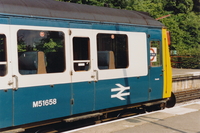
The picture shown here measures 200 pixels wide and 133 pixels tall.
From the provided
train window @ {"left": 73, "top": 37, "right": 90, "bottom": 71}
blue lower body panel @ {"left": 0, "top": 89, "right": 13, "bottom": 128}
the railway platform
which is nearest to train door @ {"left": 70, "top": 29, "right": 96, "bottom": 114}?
train window @ {"left": 73, "top": 37, "right": 90, "bottom": 71}

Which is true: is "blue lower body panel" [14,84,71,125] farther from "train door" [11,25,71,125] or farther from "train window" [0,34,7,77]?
"train window" [0,34,7,77]

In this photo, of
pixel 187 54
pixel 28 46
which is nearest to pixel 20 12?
pixel 28 46

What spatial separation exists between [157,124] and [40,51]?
3.24 metres

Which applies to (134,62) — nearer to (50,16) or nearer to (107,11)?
(107,11)

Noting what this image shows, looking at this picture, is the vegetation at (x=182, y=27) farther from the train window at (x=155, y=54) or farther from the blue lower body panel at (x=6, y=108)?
the blue lower body panel at (x=6, y=108)

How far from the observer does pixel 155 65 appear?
9.16 m

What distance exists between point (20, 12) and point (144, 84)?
4107 millimetres

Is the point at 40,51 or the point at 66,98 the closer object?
the point at 40,51

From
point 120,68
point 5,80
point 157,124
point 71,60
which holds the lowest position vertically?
point 157,124

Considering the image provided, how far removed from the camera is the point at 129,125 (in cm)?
727

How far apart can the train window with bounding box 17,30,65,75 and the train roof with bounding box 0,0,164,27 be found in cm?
42

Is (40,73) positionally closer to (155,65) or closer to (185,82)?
(155,65)

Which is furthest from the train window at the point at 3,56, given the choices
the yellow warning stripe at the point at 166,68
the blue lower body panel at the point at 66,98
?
the yellow warning stripe at the point at 166,68

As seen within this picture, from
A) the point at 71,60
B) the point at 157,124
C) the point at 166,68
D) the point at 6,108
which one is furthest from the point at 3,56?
the point at 166,68
